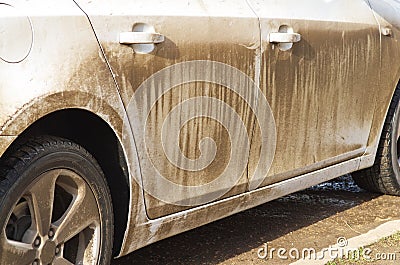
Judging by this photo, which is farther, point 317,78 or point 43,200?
point 317,78

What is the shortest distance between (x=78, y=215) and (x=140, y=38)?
0.71 m

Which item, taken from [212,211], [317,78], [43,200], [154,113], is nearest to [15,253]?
[43,200]

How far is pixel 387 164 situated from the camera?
5.42 metres

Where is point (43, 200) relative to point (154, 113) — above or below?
below

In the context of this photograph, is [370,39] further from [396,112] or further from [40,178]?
[40,178]

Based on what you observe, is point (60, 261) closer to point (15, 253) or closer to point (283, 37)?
point (15, 253)

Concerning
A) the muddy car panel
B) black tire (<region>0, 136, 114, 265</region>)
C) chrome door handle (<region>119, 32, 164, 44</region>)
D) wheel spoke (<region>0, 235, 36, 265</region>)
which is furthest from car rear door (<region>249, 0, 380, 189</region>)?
wheel spoke (<region>0, 235, 36, 265</region>)

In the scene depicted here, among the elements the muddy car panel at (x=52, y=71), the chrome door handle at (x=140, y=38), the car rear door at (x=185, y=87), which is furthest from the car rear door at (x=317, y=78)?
the muddy car panel at (x=52, y=71)

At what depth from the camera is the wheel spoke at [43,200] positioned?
2.88 m

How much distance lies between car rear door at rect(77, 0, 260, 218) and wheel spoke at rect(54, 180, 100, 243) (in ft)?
0.78

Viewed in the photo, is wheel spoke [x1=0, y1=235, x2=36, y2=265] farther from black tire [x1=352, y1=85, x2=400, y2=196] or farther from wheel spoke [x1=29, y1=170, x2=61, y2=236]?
black tire [x1=352, y1=85, x2=400, y2=196]

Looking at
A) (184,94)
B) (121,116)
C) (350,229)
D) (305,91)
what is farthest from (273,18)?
(350,229)

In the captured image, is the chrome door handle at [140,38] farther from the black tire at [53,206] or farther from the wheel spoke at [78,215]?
the wheel spoke at [78,215]

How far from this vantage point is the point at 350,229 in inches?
191
